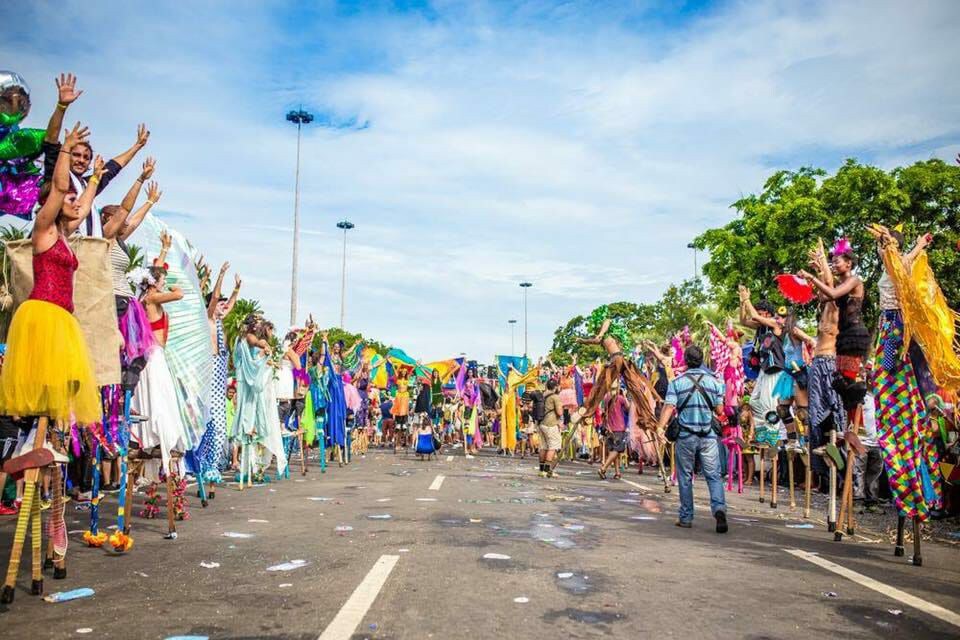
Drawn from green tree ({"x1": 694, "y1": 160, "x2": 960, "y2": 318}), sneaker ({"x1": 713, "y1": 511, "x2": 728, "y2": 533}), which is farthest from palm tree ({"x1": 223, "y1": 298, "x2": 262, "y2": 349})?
sneaker ({"x1": 713, "y1": 511, "x2": 728, "y2": 533})

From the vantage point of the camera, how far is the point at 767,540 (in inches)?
314

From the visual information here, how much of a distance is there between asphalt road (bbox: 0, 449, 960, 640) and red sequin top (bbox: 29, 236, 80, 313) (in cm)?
190

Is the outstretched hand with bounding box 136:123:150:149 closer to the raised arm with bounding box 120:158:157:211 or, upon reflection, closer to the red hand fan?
the raised arm with bounding box 120:158:157:211

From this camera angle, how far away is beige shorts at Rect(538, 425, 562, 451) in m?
16.3

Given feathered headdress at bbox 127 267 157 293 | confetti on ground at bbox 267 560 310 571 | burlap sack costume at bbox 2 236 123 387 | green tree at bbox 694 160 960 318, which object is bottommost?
confetti on ground at bbox 267 560 310 571

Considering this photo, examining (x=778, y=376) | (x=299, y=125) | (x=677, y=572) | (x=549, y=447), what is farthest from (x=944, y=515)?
(x=299, y=125)

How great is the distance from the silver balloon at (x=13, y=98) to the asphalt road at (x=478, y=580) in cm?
376

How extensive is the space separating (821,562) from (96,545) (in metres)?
6.11

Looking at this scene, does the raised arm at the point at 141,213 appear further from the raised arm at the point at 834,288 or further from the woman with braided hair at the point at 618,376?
the woman with braided hair at the point at 618,376

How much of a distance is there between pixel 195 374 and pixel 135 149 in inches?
103

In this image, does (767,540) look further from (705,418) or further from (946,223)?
(946,223)

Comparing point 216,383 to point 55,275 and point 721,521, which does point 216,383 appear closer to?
point 55,275

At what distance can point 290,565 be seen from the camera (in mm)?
6031

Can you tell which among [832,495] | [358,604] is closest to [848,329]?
[832,495]
